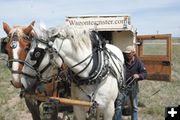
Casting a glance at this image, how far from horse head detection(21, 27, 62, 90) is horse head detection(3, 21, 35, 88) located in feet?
0.39

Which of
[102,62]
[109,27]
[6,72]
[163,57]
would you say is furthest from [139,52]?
[6,72]

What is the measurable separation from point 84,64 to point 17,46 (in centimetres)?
95

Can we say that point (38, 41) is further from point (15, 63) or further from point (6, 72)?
point (6, 72)

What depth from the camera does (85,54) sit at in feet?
16.5

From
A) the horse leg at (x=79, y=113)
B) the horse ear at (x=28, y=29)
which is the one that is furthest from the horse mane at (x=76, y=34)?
the horse leg at (x=79, y=113)

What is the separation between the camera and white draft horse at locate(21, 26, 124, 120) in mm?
4793

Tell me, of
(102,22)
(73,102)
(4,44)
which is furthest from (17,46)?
(102,22)

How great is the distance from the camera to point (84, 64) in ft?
16.4

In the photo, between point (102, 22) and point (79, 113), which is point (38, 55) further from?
point (102, 22)

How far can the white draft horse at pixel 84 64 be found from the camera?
4.79 meters

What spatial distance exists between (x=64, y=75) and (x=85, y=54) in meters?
0.40

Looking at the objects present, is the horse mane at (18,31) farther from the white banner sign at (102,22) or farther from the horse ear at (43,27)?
the white banner sign at (102,22)

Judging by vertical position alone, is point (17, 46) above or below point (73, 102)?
above

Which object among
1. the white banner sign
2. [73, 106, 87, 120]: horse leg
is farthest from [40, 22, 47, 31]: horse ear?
the white banner sign
